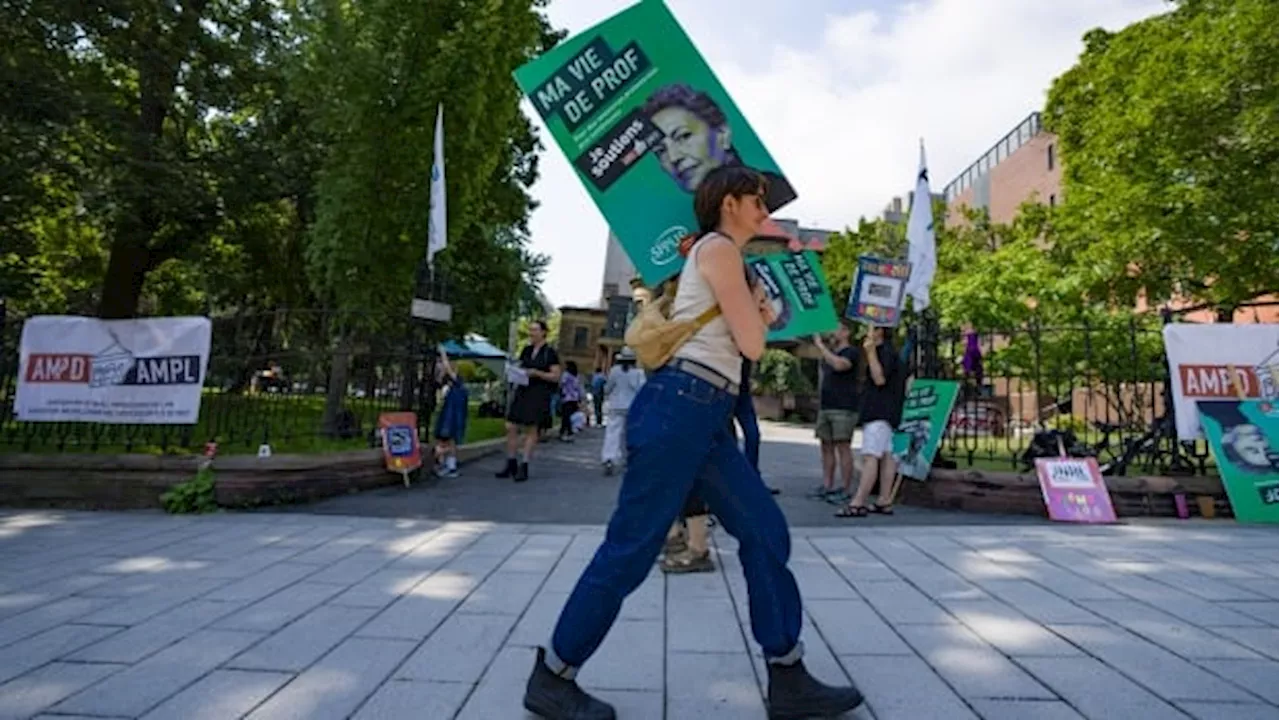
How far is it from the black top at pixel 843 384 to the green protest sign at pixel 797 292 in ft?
14.0

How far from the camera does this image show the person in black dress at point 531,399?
28.9 ft

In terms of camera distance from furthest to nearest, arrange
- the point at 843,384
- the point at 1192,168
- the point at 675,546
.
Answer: the point at 1192,168, the point at 843,384, the point at 675,546

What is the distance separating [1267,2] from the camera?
499 inches

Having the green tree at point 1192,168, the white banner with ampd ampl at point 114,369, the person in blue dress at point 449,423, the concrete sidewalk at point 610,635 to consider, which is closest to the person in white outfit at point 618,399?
the person in blue dress at point 449,423

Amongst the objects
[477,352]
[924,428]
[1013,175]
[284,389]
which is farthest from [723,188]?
[1013,175]

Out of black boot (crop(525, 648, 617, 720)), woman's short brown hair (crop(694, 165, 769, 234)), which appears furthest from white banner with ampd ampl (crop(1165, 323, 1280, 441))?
black boot (crop(525, 648, 617, 720))

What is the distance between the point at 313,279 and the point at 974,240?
32.0m

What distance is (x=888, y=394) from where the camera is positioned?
273 inches

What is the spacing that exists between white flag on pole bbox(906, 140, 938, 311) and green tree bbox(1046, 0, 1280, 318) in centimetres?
822

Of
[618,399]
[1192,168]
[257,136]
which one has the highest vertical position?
[257,136]

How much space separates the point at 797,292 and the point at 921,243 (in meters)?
5.76

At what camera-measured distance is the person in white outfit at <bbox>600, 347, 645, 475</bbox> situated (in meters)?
9.35

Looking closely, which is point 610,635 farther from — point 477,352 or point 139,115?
point 477,352

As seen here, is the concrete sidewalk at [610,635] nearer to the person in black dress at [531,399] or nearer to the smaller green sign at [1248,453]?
the smaller green sign at [1248,453]
